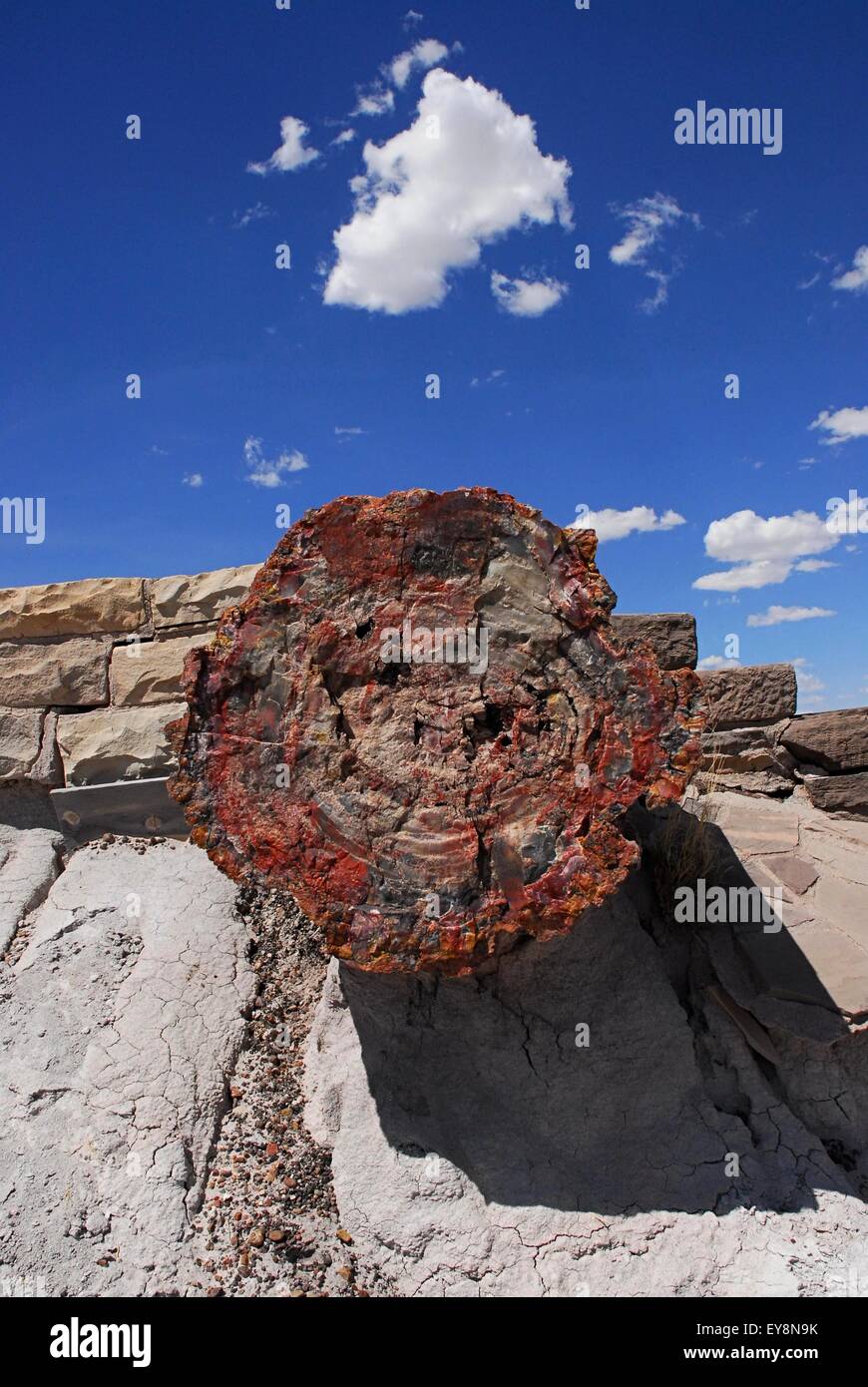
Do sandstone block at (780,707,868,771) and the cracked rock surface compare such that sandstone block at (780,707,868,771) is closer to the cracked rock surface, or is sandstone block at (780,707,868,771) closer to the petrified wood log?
the petrified wood log

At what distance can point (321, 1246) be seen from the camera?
242cm

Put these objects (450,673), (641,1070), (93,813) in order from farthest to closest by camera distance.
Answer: (93,813) → (641,1070) → (450,673)

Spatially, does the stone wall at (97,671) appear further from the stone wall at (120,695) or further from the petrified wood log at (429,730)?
the petrified wood log at (429,730)

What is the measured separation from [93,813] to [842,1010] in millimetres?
3045

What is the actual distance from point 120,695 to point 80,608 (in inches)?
18.0

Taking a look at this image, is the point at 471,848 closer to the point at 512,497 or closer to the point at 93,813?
the point at 512,497

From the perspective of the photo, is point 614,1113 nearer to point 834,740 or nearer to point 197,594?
point 834,740

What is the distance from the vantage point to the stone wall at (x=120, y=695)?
393 cm

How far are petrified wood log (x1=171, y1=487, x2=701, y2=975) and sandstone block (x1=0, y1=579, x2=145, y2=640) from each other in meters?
1.73

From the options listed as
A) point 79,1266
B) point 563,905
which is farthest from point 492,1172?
point 79,1266

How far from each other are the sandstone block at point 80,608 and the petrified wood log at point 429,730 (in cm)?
173

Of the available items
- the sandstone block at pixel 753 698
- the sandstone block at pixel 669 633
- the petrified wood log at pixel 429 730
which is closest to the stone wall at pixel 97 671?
the petrified wood log at pixel 429 730

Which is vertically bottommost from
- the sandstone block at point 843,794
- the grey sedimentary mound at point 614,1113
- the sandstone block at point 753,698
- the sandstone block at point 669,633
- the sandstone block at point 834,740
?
the grey sedimentary mound at point 614,1113

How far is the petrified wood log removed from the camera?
7.73 feet
